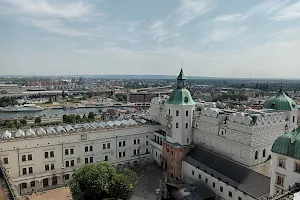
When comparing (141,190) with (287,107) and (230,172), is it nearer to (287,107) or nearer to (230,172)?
(230,172)

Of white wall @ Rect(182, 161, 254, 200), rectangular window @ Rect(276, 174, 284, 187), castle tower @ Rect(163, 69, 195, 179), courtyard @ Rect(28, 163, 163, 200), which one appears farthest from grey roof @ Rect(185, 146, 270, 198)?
courtyard @ Rect(28, 163, 163, 200)

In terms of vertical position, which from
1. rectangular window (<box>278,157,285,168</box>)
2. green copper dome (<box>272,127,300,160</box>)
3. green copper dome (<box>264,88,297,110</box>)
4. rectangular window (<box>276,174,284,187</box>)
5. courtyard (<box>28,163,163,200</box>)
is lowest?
courtyard (<box>28,163,163,200</box>)

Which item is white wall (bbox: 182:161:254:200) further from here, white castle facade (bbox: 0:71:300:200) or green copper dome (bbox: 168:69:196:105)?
green copper dome (bbox: 168:69:196:105)

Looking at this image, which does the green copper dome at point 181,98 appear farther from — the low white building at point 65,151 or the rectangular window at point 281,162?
the rectangular window at point 281,162

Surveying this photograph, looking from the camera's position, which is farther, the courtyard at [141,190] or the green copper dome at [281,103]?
the green copper dome at [281,103]

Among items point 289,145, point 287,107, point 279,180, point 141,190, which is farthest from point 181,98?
point 279,180

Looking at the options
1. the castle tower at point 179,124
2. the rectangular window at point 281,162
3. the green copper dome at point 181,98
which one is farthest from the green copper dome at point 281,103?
the rectangular window at point 281,162
